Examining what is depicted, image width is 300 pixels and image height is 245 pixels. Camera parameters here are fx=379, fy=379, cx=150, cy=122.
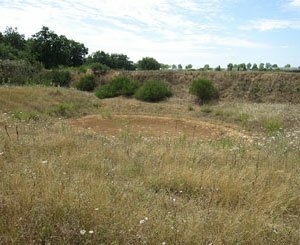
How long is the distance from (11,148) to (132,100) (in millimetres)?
20598

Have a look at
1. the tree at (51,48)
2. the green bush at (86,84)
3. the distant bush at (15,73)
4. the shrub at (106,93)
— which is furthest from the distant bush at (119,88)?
the tree at (51,48)

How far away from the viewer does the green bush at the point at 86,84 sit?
2981 centimetres

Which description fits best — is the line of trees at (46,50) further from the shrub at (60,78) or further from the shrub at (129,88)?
the shrub at (129,88)

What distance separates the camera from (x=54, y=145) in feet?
18.0

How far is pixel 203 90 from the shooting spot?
959 inches

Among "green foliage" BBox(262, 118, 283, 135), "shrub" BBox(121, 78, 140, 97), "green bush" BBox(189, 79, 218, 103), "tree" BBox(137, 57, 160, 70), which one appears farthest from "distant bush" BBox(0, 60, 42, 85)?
"green foliage" BBox(262, 118, 283, 135)

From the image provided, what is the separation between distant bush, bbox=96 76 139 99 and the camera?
26594mm

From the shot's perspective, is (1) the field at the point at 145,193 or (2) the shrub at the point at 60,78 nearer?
(1) the field at the point at 145,193

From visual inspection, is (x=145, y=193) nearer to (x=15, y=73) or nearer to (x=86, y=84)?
(x=15, y=73)

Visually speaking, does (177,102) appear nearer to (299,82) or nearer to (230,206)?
(299,82)

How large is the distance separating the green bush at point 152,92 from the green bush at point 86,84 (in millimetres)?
5601

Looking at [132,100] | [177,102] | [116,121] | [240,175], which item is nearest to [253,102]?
[177,102]

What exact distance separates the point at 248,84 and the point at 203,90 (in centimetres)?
337

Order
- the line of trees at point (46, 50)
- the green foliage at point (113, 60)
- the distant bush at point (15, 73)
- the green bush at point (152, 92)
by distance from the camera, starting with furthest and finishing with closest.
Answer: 1. the green foliage at point (113, 60)
2. the line of trees at point (46, 50)
3. the green bush at point (152, 92)
4. the distant bush at point (15, 73)
